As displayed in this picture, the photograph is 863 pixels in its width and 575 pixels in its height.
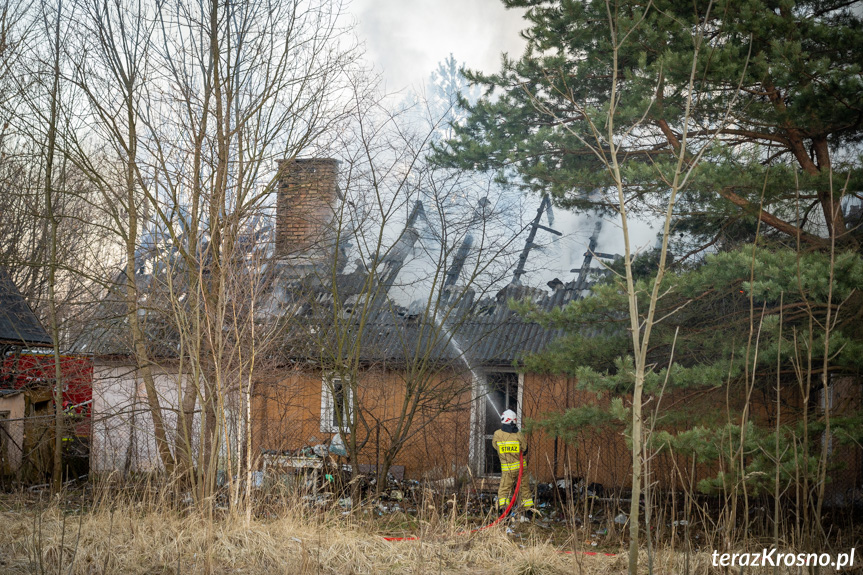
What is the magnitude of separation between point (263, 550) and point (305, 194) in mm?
6335

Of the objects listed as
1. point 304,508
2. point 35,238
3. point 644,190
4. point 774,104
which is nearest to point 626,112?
point 644,190

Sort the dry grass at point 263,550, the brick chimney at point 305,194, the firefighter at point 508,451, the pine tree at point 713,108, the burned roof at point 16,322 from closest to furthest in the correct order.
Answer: the dry grass at point 263,550, the pine tree at point 713,108, the firefighter at point 508,451, the brick chimney at point 305,194, the burned roof at point 16,322

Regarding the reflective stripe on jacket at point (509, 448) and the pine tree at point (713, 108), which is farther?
the reflective stripe on jacket at point (509, 448)

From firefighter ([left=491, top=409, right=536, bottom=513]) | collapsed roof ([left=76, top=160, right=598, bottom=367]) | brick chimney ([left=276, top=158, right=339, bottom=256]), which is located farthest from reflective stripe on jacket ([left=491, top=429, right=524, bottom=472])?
brick chimney ([left=276, top=158, right=339, bottom=256])

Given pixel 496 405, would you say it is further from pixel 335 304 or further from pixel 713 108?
pixel 713 108

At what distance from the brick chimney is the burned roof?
13.7 feet

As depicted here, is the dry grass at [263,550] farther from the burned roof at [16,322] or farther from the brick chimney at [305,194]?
the burned roof at [16,322]

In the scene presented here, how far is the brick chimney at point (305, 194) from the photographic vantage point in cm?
1066

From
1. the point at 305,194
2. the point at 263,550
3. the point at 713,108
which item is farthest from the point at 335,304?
the point at 713,108

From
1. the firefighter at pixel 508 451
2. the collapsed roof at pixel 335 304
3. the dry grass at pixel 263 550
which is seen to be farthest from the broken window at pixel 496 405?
the dry grass at pixel 263 550

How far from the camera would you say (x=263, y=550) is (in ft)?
20.4

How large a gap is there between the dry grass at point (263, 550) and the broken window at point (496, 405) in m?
6.38

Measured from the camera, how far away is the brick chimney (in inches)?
420

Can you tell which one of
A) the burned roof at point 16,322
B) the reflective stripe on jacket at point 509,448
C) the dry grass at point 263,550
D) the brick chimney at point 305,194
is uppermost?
the brick chimney at point 305,194
